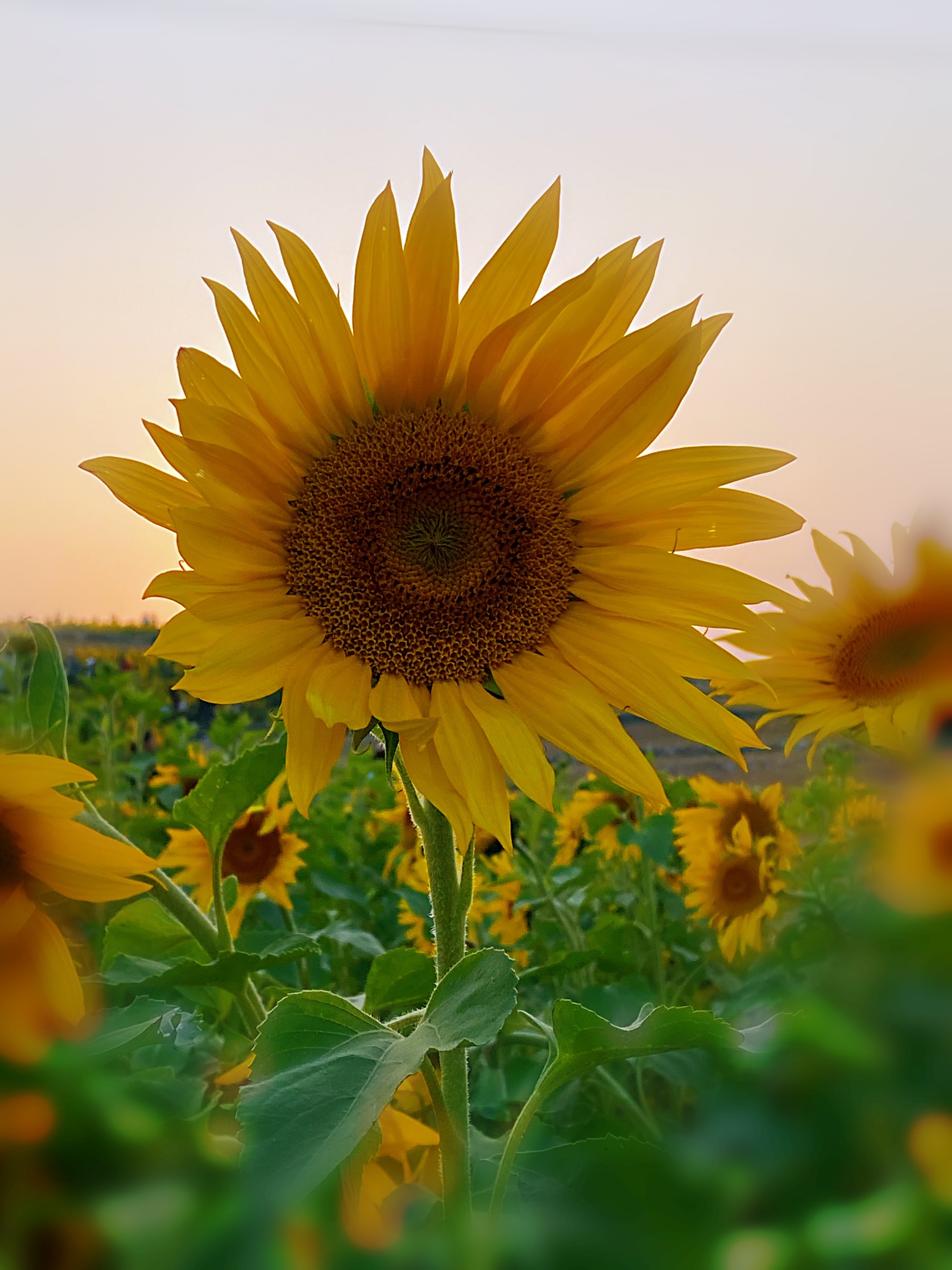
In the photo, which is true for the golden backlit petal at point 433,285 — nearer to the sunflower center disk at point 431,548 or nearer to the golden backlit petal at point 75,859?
the sunflower center disk at point 431,548

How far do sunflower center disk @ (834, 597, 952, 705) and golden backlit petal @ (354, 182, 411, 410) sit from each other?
10.7 inches

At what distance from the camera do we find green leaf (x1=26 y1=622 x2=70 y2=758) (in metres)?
A: 0.47

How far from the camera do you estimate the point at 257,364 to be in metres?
0.52

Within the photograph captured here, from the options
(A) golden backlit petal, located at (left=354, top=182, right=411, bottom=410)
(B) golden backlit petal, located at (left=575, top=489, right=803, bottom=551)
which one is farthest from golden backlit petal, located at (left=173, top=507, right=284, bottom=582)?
(B) golden backlit petal, located at (left=575, top=489, right=803, bottom=551)

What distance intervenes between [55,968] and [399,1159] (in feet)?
0.76

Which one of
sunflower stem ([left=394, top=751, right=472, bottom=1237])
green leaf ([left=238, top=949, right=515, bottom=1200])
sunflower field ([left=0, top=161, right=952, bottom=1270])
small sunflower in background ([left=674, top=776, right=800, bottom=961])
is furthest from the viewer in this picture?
small sunflower in background ([left=674, top=776, right=800, bottom=961])

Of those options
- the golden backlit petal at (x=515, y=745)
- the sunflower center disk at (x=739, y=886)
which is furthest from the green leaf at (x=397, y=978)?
the sunflower center disk at (x=739, y=886)

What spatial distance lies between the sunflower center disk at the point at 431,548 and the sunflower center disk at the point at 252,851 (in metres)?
0.62

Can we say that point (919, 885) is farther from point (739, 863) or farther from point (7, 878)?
point (739, 863)

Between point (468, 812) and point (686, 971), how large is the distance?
968mm

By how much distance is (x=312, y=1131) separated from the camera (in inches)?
11.4

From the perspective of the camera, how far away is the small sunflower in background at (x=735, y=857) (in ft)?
3.97

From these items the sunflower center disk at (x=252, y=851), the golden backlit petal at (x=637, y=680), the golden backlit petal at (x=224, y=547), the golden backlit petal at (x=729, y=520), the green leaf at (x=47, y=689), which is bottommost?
the sunflower center disk at (x=252, y=851)

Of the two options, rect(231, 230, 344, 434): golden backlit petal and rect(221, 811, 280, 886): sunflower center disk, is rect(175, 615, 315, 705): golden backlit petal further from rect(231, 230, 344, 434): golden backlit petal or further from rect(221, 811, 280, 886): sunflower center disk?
rect(221, 811, 280, 886): sunflower center disk
